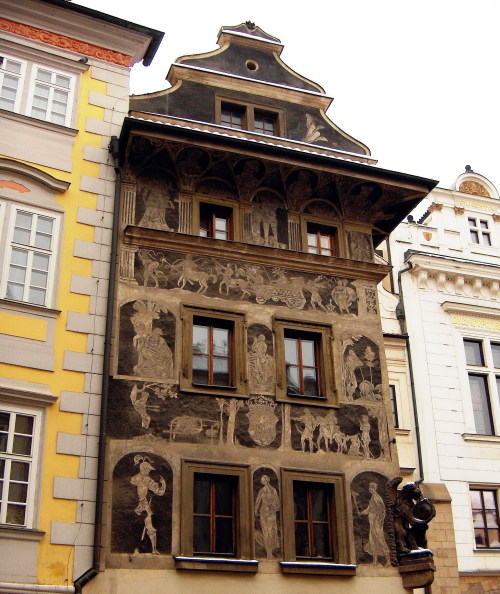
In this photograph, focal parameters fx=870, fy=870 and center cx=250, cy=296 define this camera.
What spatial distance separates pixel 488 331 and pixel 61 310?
11728mm

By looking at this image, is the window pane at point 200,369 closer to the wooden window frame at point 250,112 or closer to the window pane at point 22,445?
the window pane at point 22,445

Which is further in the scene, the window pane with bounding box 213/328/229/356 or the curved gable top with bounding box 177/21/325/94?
the curved gable top with bounding box 177/21/325/94

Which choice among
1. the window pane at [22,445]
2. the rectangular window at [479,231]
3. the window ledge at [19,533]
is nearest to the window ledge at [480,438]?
the rectangular window at [479,231]

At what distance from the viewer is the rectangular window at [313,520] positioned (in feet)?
47.0

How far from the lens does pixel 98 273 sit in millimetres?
14820

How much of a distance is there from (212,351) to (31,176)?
434 centimetres

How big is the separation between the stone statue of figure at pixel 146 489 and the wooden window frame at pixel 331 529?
2121 mm

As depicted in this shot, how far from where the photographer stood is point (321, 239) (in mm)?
17344

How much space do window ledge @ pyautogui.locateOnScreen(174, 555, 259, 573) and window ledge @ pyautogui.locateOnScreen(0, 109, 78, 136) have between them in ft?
25.5

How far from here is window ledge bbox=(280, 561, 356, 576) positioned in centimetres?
1377

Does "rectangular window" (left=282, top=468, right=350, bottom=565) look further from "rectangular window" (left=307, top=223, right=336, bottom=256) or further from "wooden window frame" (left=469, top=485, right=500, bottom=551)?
"wooden window frame" (left=469, top=485, right=500, bottom=551)

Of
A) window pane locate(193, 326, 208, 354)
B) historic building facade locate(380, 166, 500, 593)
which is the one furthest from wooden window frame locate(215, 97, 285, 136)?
historic building facade locate(380, 166, 500, 593)

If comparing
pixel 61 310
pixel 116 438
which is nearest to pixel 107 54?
pixel 61 310

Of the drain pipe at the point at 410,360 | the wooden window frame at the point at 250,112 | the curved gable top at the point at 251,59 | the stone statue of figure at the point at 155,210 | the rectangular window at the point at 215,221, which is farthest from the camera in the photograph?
the drain pipe at the point at 410,360
